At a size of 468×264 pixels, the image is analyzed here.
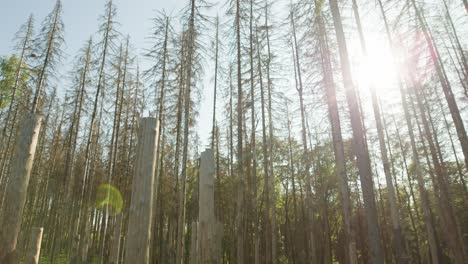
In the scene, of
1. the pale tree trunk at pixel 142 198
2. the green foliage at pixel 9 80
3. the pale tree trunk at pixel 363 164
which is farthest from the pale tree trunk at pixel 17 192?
the green foliage at pixel 9 80

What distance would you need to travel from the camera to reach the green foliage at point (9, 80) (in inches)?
504

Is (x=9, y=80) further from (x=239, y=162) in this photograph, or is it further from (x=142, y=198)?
(x=142, y=198)

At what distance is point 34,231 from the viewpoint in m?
5.14

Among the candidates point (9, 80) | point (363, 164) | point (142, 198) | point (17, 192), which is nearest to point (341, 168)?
point (363, 164)

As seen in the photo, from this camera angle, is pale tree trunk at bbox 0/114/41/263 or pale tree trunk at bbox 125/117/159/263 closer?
pale tree trunk at bbox 125/117/159/263

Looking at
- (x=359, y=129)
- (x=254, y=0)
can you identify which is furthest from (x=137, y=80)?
(x=359, y=129)

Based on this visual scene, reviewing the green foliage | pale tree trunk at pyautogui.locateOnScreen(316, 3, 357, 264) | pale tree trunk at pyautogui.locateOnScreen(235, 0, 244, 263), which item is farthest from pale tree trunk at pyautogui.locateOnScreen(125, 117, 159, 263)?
the green foliage

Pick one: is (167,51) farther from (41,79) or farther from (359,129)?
(359,129)

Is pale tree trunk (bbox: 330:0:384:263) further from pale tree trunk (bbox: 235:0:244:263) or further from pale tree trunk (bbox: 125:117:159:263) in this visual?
pale tree trunk (bbox: 235:0:244:263)

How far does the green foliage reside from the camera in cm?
1281

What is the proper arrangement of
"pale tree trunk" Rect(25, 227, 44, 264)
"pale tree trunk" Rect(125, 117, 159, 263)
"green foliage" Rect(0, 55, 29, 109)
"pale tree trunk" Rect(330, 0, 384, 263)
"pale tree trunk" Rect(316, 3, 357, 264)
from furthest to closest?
"green foliage" Rect(0, 55, 29, 109)
"pale tree trunk" Rect(316, 3, 357, 264)
"pale tree trunk" Rect(25, 227, 44, 264)
"pale tree trunk" Rect(330, 0, 384, 263)
"pale tree trunk" Rect(125, 117, 159, 263)

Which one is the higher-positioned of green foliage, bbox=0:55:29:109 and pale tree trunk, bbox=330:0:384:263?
green foliage, bbox=0:55:29:109

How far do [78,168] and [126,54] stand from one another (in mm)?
9647

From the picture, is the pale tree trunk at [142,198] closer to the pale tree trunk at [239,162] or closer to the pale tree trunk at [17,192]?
the pale tree trunk at [17,192]
